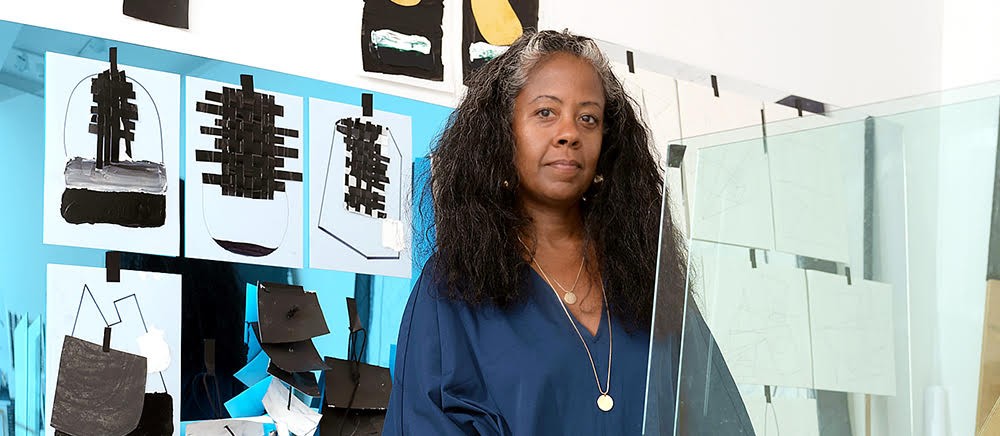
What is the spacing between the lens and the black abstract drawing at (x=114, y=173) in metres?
1.59

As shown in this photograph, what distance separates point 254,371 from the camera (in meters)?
1.77

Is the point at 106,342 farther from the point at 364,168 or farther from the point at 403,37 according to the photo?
the point at 403,37

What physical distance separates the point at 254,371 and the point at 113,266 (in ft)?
0.92

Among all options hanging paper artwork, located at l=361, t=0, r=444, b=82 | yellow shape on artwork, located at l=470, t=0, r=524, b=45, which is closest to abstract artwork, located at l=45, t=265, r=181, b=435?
hanging paper artwork, located at l=361, t=0, r=444, b=82

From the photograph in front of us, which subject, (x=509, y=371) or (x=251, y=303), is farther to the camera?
(x=251, y=303)

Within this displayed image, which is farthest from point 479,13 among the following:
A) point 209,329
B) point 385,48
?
point 209,329

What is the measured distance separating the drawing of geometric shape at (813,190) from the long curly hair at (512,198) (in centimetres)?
Answer: 26

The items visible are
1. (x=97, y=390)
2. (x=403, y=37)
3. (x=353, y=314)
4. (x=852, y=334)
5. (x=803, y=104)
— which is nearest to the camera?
(x=852, y=334)

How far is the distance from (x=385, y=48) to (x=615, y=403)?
0.94 metres

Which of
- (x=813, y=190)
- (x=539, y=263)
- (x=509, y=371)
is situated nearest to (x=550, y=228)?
(x=539, y=263)

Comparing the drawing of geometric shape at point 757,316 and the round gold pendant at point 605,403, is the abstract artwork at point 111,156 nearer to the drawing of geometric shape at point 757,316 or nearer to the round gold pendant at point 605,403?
the round gold pendant at point 605,403

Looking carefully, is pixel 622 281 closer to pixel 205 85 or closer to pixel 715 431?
pixel 715 431

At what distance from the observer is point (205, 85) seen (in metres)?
1.75

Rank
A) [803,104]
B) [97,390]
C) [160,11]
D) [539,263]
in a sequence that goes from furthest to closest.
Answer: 1. [803,104]
2. [160,11]
3. [97,390]
4. [539,263]
